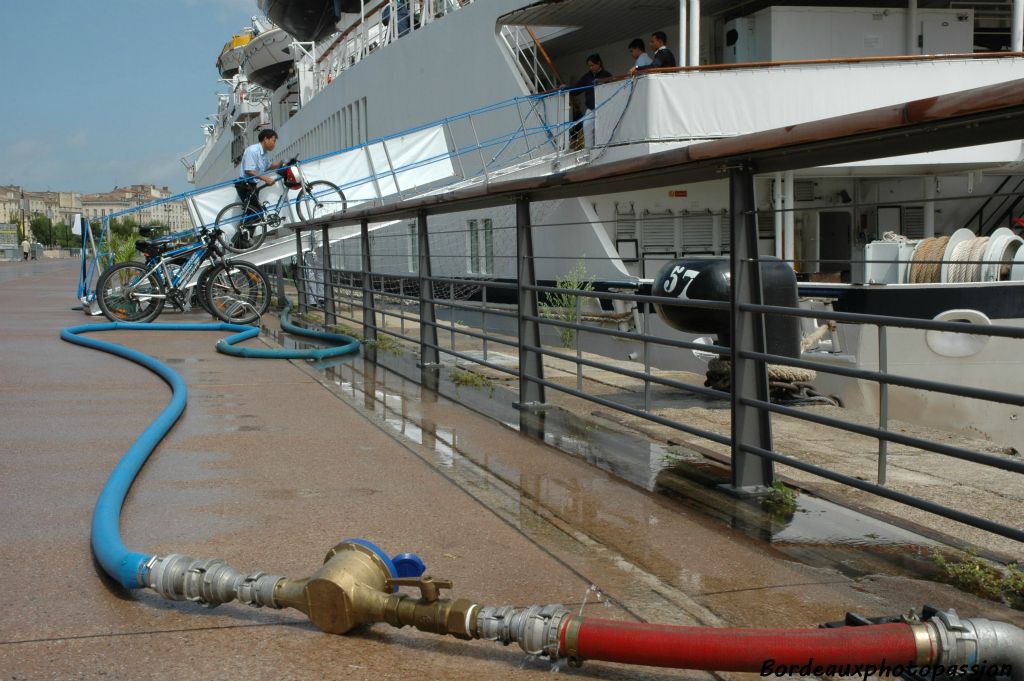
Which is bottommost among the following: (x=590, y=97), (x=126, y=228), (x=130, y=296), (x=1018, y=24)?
(x=130, y=296)

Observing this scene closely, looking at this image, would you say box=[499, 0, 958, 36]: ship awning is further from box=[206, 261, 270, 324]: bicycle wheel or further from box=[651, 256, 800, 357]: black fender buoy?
box=[651, 256, 800, 357]: black fender buoy

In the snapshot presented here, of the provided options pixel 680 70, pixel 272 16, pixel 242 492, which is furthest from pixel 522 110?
pixel 272 16

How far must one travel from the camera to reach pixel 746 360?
4.75 m

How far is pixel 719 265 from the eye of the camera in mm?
6910

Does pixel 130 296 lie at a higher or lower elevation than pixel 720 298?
lower

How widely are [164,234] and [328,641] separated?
43.5ft

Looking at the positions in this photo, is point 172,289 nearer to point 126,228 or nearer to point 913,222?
point 913,222

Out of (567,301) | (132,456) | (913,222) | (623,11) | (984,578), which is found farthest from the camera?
(623,11)

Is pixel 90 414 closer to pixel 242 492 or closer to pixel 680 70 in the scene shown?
pixel 242 492

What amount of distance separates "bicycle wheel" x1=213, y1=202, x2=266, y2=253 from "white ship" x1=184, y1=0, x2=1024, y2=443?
0.77 m

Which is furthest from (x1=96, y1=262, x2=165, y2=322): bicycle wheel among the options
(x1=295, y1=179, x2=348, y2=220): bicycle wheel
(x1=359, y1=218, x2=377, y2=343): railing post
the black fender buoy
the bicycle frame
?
the black fender buoy

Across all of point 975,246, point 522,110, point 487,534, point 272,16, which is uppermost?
point 272,16

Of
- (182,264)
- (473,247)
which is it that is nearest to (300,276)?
(182,264)

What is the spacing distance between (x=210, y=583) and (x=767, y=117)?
501 inches
